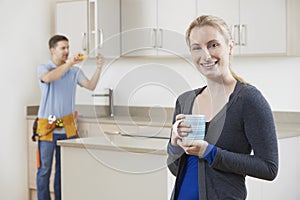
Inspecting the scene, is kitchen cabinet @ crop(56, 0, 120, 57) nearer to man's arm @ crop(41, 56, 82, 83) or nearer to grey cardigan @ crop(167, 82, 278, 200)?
man's arm @ crop(41, 56, 82, 83)

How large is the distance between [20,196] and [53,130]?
Result: 92 centimetres

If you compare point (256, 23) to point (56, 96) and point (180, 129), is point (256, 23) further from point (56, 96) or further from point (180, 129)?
point (180, 129)

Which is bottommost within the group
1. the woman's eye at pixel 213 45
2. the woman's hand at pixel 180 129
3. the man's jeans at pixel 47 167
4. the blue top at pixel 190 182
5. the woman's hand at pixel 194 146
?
the man's jeans at pixel 47 167

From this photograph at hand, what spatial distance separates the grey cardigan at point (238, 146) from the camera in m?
1.66

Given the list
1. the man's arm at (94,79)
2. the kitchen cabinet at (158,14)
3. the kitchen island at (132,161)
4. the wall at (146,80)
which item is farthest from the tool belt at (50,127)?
the man's arm at (94,79)

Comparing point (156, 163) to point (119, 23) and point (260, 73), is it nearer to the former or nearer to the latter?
point (260, 73)

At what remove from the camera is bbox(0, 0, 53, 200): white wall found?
518 cm

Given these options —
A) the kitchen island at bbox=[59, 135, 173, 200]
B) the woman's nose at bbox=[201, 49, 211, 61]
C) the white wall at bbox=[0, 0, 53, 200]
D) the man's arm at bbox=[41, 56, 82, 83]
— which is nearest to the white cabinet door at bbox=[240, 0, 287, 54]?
the man's arm at bbox=[41, 56, 82, 83]

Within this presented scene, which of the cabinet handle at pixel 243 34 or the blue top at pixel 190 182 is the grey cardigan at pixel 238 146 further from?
the cabinet handle at pixel 243 34

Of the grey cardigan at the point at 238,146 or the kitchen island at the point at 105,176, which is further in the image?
the kitchen island at the point at 105,176

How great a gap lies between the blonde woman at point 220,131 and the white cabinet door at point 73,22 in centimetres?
352

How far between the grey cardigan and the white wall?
12.1 ft

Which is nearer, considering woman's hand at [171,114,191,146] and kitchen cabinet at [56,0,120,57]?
woman's hand at [171,114,191,146]

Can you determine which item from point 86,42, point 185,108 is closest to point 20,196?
point 86,42
